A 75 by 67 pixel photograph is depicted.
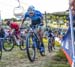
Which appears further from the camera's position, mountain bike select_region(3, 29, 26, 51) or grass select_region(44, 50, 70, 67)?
mountain bike select_region(3, 29, 26, 51)

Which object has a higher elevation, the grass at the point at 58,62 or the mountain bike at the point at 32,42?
the mountain bike at the point at 32,42

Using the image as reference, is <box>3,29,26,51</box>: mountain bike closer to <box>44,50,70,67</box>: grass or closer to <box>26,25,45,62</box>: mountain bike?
<box>44,50,70,67</box>: grass

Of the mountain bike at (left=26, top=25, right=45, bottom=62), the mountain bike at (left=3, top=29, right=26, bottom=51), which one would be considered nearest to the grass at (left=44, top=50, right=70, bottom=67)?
the mountain bike at (left=26, top=25, right=45, bottom=62)

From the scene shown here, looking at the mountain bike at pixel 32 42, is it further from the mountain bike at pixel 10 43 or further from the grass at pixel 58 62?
the mountain bike at pixel 10 43

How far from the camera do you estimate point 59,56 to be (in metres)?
10.2

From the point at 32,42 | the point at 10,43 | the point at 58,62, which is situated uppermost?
the point at 32,42

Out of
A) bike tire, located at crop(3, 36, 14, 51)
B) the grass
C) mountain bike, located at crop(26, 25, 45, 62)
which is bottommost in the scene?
the grass

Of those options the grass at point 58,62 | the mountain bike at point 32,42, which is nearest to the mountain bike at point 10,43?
the grass at point 58,62

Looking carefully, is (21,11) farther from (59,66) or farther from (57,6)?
(59,66)

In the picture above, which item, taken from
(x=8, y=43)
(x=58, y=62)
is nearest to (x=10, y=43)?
(x=8, y=43)

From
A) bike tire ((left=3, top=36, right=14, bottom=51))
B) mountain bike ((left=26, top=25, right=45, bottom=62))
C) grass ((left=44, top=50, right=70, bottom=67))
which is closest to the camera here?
grass ((left=44, top=50, right=70, bottom=67))

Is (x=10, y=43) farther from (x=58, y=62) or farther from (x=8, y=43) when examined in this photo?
(x=58, y=62)

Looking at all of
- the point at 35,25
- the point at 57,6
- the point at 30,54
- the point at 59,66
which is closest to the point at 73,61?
the point at 59,66

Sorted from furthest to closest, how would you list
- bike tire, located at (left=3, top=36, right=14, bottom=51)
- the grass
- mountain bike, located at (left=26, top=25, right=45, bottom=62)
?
1. bike tire, located at (left=3, top=36, right=14, bottom=51)
2. mountain bike, located at (left=26, top=25, right=45, bottom=62)
3. the grass
